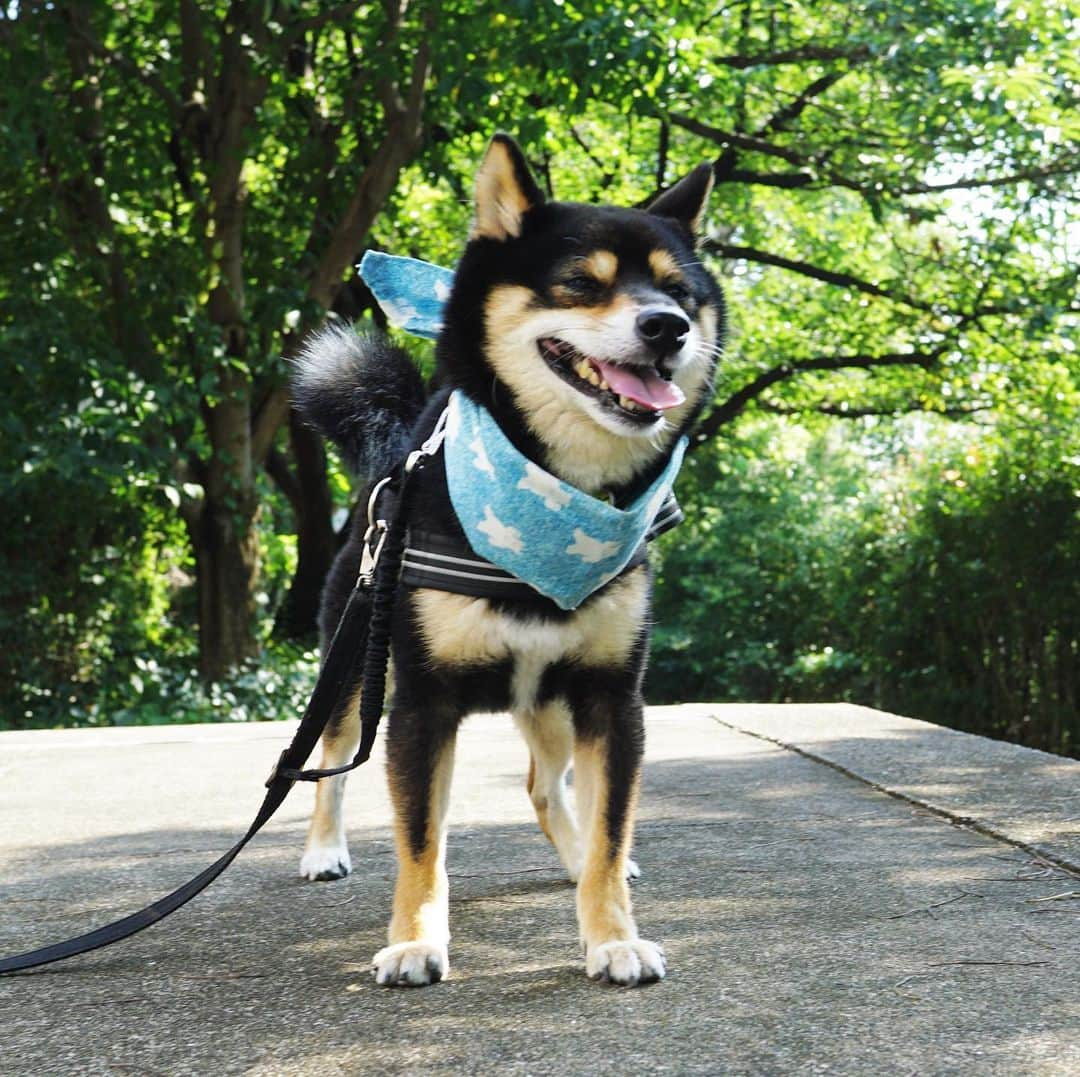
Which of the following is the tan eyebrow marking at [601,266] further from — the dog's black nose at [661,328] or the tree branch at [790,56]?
the tree branch at [790,56]

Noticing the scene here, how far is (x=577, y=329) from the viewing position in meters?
2.97

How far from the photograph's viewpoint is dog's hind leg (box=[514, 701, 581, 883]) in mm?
3732

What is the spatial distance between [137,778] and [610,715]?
344 centimetres

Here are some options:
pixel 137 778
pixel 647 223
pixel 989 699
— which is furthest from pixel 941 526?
pixel 647 223

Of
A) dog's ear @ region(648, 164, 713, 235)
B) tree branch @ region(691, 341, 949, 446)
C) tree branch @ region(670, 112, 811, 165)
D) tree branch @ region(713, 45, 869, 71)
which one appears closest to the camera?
dog's ear @ region(648, 164, 713, 235)

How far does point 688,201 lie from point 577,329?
2.18 ft

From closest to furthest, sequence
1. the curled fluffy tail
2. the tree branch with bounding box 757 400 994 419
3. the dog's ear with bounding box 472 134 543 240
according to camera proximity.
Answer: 1. the dog's ear with bounding box 472 134 543 240
2. the curled fluffy tail
3. the tree branch with bounding box 757 400 994 419

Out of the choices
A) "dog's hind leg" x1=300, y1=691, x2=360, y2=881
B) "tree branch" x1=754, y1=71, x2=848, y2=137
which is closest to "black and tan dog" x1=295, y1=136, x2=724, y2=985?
"dog's hind leg" x1=300, y1=691, x2=360, y2=881

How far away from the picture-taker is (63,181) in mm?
10250

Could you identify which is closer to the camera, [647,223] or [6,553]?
[647,223]

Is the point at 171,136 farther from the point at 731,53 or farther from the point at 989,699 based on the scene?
the point at 989,699

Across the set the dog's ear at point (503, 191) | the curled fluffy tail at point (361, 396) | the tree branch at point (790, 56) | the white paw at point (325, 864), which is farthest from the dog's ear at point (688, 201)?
the tree branch at point (790, 56)

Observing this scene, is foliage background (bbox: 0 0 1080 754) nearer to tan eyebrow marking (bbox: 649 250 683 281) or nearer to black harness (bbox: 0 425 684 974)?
black harness (bbox: 0 425 684 974)

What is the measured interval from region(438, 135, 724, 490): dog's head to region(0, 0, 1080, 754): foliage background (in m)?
5.12
